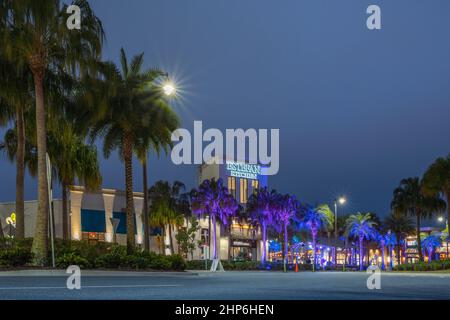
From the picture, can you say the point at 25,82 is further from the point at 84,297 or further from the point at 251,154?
the point at 84,297

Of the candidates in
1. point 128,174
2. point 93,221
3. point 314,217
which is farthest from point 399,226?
point 128,174

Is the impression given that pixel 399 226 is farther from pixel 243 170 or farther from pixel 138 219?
pixel 138 219

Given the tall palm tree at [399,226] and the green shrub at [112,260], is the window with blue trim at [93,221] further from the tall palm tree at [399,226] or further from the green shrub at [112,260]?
the tall palm tree at [399,226]

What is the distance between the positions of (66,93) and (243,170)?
266 feet

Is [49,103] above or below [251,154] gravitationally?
above

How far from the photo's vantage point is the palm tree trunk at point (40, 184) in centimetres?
2852

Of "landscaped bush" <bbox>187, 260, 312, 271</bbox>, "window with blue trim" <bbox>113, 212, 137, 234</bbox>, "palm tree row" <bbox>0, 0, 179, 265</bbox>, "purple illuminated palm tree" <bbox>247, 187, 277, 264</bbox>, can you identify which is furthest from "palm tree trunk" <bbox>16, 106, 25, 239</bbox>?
"purple illuminated palm tree" <bbox>247, 187, 277, 264</bbox>

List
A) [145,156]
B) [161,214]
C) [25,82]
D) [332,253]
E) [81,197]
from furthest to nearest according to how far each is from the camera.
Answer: [332,253] < [161,214] < [81,197] < [145,156] < [25,82]

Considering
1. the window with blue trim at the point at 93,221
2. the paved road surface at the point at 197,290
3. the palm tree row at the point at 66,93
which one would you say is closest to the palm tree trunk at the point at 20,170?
the palm tree row at the point at 66,93

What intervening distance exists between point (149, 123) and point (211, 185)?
4903 cm

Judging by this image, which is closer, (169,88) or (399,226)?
(169,88)

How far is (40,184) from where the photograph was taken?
29.3 m
